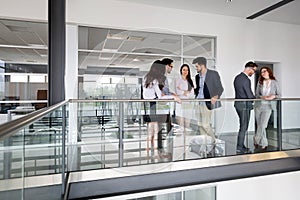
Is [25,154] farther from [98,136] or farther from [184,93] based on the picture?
[184,93]

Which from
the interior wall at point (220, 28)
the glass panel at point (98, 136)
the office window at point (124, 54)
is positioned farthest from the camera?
the office window at point (124, 54)

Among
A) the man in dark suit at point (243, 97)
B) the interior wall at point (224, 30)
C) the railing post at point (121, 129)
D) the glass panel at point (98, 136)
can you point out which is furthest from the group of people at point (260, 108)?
the glass panel at point (98, 136)

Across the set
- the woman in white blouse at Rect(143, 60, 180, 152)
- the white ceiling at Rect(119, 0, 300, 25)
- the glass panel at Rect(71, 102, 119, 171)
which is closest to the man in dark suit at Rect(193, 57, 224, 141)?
the woman in white blouse at Rect(143, 60, 180, 152)

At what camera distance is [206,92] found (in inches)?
175

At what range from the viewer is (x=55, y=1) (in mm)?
2830

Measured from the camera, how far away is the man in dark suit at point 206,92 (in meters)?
4.45

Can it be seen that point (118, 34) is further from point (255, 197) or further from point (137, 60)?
point (255, 197)

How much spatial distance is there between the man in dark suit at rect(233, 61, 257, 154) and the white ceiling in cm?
222

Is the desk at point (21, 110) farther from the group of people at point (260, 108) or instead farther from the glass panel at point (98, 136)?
the group of people at point (260, 108)

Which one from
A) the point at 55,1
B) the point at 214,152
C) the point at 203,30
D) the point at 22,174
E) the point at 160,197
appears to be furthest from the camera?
the point at 160,197

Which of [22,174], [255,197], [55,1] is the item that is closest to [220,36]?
[255,197]

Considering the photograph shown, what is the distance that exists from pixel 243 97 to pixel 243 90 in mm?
134

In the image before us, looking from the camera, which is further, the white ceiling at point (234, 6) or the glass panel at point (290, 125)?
the white ceiling at point (234, 6)

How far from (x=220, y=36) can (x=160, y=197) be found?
4.86 metres
